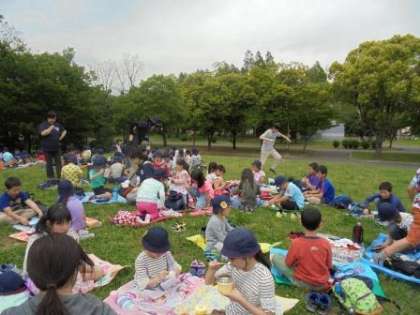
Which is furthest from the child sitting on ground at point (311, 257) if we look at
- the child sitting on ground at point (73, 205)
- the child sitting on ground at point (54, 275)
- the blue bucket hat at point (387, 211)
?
the child sitting on ground at point (73, 205)

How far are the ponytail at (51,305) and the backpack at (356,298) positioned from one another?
10.9 feet

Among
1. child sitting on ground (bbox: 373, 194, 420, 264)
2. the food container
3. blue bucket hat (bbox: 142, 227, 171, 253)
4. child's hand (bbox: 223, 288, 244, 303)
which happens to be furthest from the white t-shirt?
child's hand (bbox: 223, 288, 244, 303)

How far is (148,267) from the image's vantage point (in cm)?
432

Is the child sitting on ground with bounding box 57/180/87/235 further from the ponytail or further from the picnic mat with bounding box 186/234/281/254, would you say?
the ponytail

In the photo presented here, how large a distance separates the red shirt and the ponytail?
3166 millimetres

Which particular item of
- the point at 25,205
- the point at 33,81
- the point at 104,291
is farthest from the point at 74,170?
the point at 33,81

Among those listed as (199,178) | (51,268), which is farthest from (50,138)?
(51,268)

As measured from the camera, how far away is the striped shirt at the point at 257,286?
3102 millimetres

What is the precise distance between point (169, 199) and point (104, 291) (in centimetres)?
421

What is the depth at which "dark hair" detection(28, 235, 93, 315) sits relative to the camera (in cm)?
182

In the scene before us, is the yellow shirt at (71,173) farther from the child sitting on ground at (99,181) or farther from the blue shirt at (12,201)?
the blue shirt at (12,201)

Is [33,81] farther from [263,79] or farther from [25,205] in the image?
[25,205]

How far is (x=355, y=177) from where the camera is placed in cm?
1460

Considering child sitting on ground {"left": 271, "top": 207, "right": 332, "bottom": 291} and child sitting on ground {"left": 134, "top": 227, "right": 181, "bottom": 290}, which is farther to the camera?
child sitting on ground {"left": 271, "top": 207, "right": 332, "bottom": 291}
